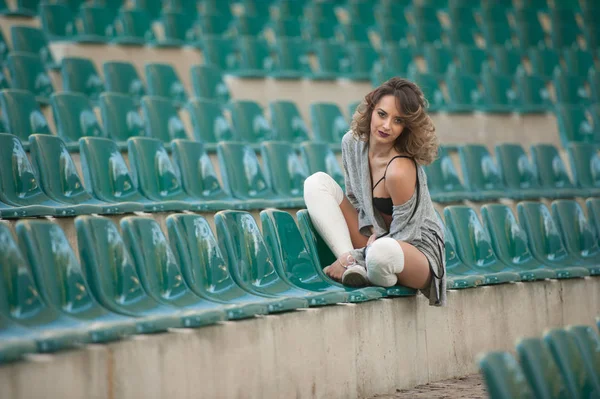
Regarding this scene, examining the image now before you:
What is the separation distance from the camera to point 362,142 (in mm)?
2201

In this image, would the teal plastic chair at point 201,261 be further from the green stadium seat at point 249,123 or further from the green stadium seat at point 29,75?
the green stadium seat at point 249,123

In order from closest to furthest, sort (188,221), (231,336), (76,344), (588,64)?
(76,344), (231,336), (188,221), (588,64)

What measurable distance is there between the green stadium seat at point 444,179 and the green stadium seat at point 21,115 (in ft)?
4.73

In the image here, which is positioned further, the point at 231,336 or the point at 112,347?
the point at 231,336

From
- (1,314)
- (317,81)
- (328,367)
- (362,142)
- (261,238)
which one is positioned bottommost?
(328,367)

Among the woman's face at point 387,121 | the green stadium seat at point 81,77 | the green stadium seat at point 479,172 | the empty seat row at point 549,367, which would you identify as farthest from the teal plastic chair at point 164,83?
the empty seat row at point 549,367

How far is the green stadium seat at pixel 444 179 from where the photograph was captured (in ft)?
11.3

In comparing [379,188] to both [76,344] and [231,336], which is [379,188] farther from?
[76,344]

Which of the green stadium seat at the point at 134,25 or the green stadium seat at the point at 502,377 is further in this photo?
the green stadium seat at the point at 134,25

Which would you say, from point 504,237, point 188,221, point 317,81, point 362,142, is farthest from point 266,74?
point 188,221

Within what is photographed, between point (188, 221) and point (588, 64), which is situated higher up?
point (588, 64)

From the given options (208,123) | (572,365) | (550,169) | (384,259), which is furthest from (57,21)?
(572,365)

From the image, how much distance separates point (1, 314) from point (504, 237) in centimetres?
170

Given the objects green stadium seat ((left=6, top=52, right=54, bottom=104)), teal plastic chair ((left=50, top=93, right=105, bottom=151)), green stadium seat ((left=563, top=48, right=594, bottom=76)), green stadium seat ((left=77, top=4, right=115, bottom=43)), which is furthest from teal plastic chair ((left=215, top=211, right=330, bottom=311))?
green stadium seat ((left=563, top=48, right=594, bottom=76))
